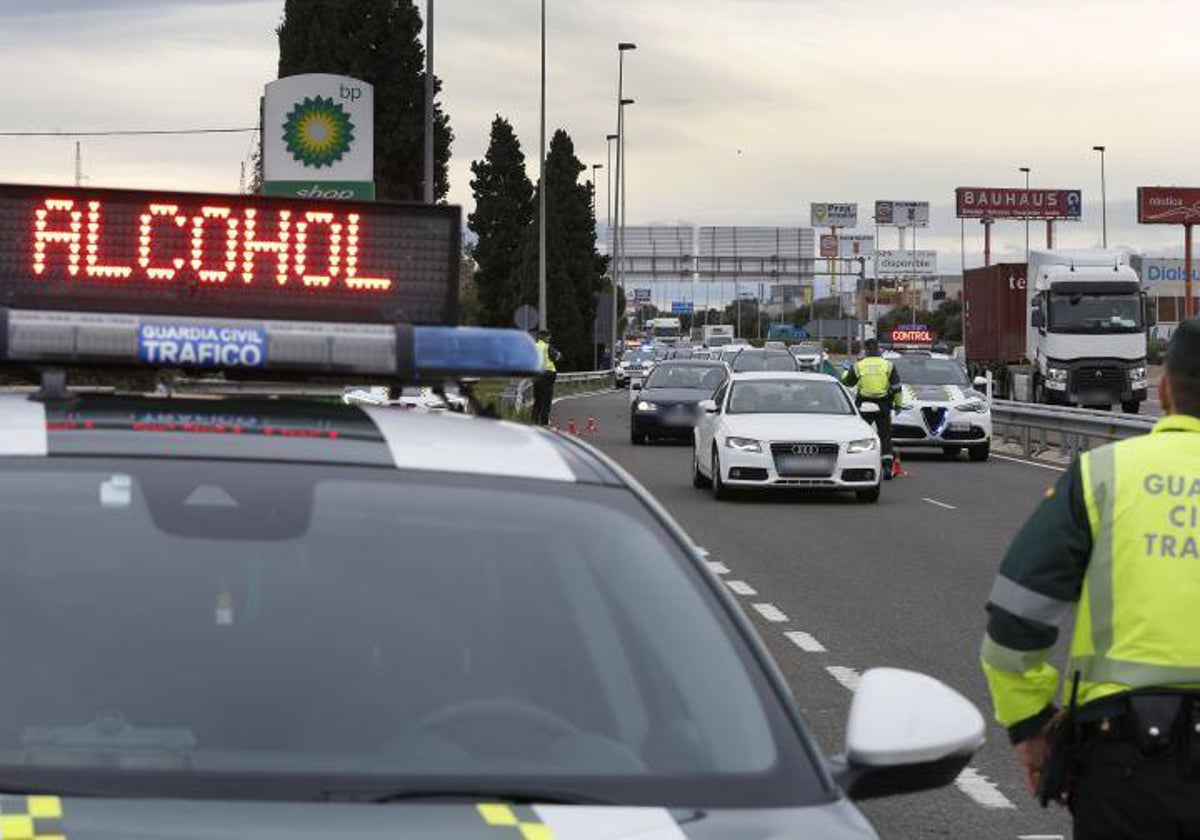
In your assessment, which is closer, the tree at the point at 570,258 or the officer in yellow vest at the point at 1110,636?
the officer in yellow vest at the point at 1110,636

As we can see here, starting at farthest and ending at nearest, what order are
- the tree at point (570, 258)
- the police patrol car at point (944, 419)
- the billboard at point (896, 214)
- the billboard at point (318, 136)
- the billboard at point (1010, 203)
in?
the billboard at point (896, 214)
the billboard at point (1010, 203)
the tree at point (570, 258)
the billboard at point (318, 136)
the police patrol car at point (944, 419)

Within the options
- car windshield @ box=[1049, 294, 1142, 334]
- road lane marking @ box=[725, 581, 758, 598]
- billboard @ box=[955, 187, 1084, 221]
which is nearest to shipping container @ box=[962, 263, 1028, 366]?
car windshield @ box=[1049, 294, 1142, 334]

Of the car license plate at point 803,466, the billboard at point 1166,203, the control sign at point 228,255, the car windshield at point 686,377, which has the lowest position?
the car license plate at point 803,466

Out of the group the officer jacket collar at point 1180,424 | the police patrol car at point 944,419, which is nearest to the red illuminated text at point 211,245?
the officer jacket collar at point 1180,424

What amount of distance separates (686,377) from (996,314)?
20571mm

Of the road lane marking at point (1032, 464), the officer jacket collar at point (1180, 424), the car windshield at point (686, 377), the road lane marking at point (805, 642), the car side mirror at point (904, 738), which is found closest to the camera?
the car side mirror at point (904, 738)

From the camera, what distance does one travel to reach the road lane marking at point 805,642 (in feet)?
43.3

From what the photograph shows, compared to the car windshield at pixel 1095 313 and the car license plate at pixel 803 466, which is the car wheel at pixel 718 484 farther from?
the car windshield at pixel 1095 313

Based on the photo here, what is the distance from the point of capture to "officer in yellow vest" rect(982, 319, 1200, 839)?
4648mm

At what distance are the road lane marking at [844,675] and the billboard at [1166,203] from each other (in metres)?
116

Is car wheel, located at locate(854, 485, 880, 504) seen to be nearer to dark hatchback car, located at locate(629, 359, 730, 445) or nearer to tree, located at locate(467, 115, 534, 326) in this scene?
dark hatchback car, located at locate(629, 359, 730, 445)

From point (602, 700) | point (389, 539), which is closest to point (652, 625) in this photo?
point (602, 700)

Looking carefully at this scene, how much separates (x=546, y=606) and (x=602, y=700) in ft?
0.93

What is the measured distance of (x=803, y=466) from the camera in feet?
83.1
